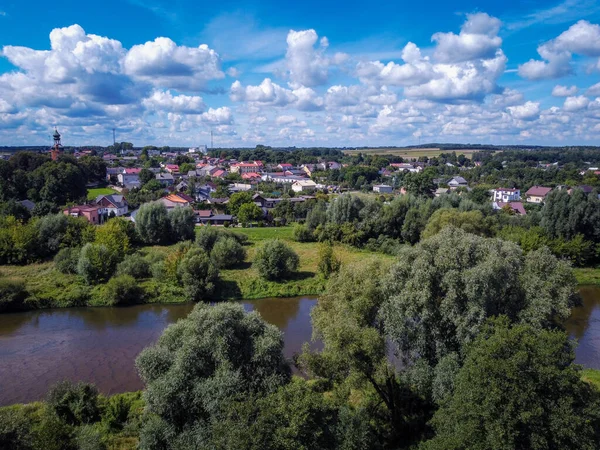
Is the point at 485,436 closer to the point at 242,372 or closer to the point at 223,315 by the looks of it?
the point at 242,372

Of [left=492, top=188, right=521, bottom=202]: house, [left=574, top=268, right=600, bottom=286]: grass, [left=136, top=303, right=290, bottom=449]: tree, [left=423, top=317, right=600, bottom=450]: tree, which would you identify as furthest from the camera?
[left=492, top=188, right=521, bottom=202]: house

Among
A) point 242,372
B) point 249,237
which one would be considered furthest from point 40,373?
point 249,237

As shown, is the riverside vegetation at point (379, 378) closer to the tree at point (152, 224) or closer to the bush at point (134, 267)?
the bush at point (134, 267)

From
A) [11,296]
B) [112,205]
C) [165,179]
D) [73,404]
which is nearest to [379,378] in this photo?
[73,404]

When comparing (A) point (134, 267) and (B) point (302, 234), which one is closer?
(A) point (134, 267)

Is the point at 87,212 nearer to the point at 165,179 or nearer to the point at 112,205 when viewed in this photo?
the point at 112,205

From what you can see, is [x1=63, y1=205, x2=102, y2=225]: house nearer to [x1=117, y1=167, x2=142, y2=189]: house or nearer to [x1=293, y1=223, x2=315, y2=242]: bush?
[x1=293, y1=223, x2=315, y2=242]: bush

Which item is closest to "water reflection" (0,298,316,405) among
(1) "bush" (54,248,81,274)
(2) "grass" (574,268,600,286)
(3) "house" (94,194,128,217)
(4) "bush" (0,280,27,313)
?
(4) "bush" (0,280,27,313)
